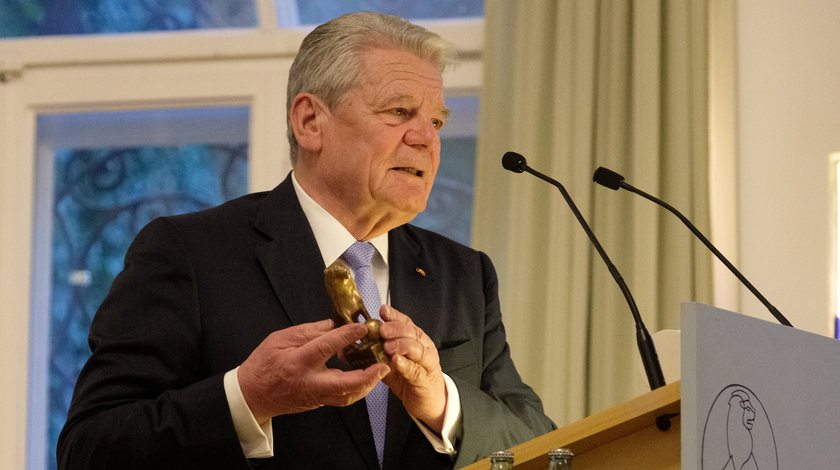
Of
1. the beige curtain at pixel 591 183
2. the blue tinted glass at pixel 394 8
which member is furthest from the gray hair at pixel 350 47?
the blue tinted glass at pixel 394 8

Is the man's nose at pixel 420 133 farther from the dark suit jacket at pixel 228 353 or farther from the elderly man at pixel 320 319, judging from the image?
the dark suit jacket at pixel 228 353

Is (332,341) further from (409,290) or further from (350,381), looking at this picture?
(409,290)

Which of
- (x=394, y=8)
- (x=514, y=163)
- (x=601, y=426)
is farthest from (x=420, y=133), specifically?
(x=394, y=8)

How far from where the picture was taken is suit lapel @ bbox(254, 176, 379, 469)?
1.70 m

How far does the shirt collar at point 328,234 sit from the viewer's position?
1.91 m

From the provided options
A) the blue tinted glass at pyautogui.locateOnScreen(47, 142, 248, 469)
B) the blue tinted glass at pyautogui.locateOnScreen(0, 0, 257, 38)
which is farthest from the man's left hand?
the blue tinted glass at pyautogui.locateOnScreen(0, 0, 257, 38)

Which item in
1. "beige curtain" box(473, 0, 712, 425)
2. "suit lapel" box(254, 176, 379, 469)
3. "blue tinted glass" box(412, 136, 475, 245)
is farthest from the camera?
"blue tinted glass" box(412, 136, 475, 245)

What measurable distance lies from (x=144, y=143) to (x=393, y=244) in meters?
2.37

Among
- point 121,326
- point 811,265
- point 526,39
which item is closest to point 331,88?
point 121,326

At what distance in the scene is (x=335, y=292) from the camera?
1382mm

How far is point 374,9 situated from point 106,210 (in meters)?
1.35

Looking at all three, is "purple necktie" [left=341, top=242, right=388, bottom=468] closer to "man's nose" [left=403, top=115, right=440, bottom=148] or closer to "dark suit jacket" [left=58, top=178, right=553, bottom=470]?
"dark suit jacket" [left=58, top=178, right=553, bottom=470]

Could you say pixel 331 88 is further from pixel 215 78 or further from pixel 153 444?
pixel 215 78

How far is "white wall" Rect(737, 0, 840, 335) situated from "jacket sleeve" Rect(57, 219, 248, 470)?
90.5 inches
